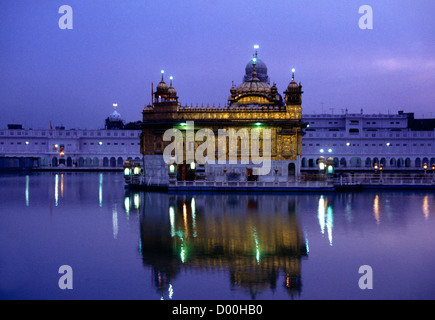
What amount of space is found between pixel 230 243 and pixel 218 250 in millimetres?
1166

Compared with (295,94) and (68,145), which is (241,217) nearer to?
(295,94)

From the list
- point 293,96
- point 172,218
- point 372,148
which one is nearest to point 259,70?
point 293,96

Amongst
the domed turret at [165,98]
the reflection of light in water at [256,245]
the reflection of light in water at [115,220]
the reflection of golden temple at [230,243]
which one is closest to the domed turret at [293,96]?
the domed turret at [165,98]

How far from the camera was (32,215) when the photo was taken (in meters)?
25.2

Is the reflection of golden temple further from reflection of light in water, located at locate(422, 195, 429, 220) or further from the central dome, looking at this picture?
the central dome

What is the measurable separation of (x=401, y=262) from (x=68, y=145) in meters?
86.2

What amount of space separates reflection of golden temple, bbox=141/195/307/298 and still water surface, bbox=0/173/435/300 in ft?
0.14

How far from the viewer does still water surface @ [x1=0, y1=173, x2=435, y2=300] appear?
1213 centimetres

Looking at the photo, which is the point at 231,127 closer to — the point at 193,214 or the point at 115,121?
the point at 193,214

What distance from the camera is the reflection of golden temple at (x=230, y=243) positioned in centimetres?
1319

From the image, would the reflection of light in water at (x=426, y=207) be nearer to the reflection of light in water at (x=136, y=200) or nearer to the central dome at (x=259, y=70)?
the reflection of light in water at (x=136, y=200)

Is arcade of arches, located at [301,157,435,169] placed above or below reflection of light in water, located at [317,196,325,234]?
above

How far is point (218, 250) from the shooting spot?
16016mm

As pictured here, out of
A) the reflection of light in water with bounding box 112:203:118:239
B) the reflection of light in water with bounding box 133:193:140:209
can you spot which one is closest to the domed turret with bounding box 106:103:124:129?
the reflection of light in water with bounding box 133:193:140:209
